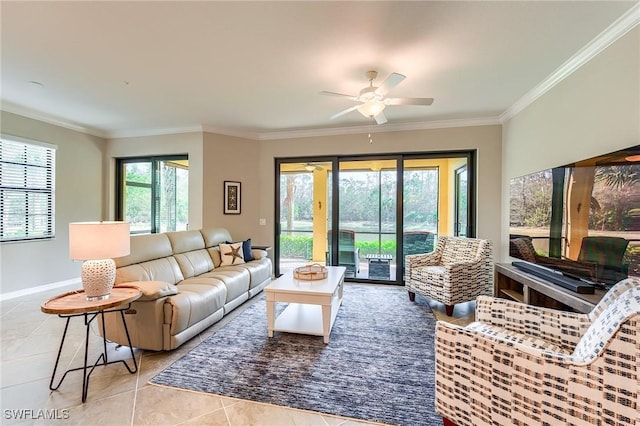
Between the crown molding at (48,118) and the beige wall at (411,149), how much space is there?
3076 millimetres

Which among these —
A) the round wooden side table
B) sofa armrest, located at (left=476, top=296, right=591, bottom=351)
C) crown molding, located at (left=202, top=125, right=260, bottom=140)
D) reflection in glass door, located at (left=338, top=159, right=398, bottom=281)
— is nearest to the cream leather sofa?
the round wooden side table

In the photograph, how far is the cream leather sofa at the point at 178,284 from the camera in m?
2.38

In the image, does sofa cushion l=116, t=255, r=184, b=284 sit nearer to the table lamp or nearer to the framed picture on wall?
the table lamp

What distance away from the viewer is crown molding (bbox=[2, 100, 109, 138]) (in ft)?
12.9

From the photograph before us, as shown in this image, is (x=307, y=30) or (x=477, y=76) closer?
(x=307, y=30)

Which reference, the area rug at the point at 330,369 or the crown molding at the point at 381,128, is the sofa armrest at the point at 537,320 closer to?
the area rug at the point at 330,369

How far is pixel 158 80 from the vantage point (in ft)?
10.2

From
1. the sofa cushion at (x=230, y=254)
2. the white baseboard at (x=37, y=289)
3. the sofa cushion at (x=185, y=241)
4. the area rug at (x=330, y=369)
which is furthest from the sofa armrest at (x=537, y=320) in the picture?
the white baseboard at (x=37, y=289)

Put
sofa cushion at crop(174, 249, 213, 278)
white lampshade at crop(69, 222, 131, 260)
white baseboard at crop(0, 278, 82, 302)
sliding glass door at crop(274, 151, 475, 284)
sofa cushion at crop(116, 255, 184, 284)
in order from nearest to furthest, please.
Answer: white lampshade at crop(69, 222, 131, 260) < sofa cushion at crop(116, 255, 184, 284) < sofa cushion at crop(174, 249, 213, 278) < white baseboard at crop(0, 278, 82, 302) < sliding glass door at crop(274, 151, 475, 284)

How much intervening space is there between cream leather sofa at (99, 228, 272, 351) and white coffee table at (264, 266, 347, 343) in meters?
0.67

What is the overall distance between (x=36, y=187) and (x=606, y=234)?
692cm

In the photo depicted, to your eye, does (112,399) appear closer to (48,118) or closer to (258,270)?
(258,270)

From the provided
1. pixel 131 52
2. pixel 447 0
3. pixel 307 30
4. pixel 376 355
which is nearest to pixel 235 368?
pixel 376 355

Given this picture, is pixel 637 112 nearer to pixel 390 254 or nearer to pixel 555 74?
pixel 555 74
